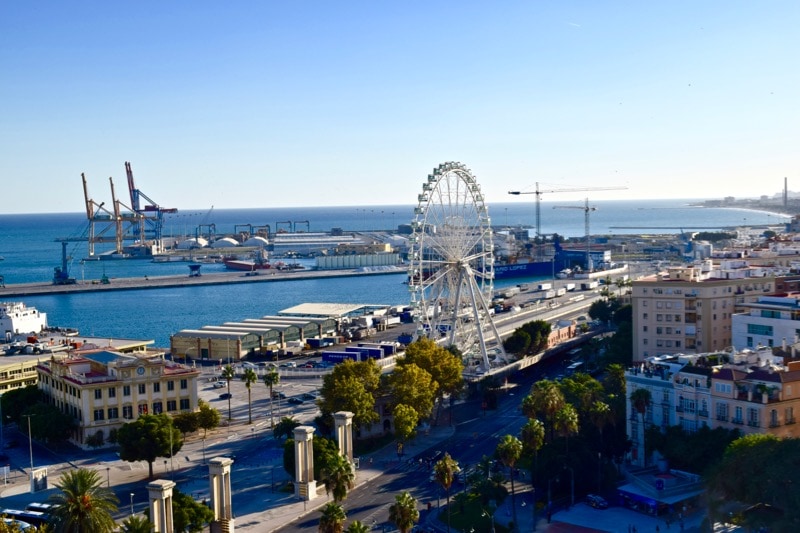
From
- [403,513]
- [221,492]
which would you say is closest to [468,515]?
[403,513]

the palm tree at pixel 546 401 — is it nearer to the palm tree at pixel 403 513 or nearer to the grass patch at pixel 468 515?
the grass patch at pixel 468 515

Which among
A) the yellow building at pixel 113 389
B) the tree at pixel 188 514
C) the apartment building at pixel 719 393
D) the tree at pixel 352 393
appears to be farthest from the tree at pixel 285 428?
the apartment building at pixel 719 393

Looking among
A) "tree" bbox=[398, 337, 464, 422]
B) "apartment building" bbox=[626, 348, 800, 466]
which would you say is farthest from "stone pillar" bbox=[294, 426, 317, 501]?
"tree" bbox=[398, 337, 464, 422]

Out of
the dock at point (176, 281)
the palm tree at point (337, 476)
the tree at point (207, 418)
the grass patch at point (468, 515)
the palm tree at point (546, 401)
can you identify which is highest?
the palm tree at point (546, 401)

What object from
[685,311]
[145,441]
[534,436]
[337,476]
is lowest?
[145,441]

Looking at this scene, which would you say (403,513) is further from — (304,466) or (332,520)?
(304,466)

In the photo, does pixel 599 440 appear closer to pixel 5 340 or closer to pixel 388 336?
pixel 388 336
